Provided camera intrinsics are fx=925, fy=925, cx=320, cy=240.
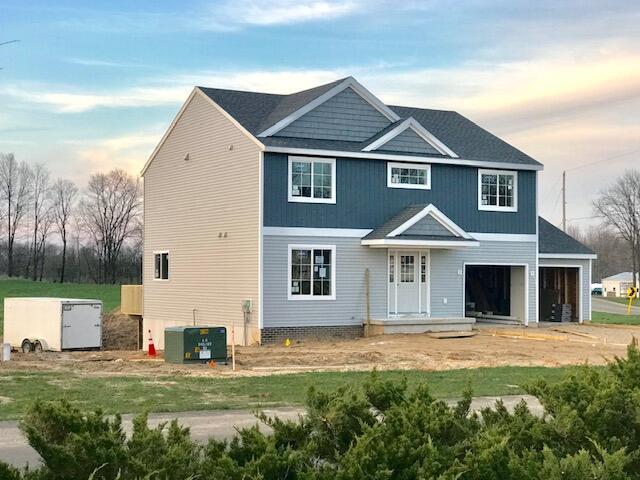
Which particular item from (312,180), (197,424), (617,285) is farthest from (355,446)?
(617,285)

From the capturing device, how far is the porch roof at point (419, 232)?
2938 centimetres

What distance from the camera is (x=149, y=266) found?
36062mm

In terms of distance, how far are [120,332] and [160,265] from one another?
9.69 metres

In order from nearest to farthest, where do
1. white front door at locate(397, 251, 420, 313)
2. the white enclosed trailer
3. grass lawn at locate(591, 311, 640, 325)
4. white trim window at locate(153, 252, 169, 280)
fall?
white front door at locate(397, 251, 420, 313)
the white enclosed trailer
white trim window at locate(153, 252, 169, 280)
grass lawn at locate(591, 311, 640, 325)

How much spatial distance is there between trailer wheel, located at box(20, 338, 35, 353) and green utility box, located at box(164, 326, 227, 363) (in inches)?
519

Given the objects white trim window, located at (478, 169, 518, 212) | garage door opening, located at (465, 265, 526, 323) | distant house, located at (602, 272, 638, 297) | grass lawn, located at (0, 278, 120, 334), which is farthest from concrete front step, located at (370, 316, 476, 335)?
distant house, located at (602, 272, 638, 297)

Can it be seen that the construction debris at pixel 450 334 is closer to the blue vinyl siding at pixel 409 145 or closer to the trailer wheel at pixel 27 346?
the blue vinyl siding at pixel 409 145

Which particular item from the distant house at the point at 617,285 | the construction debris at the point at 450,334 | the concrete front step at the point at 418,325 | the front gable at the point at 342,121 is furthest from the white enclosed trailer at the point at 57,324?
the distant house at the point at 617,285

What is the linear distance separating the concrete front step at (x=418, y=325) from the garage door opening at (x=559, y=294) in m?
6.26

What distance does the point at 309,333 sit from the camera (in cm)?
2881

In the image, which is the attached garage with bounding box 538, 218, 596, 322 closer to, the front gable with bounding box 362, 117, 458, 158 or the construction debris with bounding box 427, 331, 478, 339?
the construction debris with bounding box 427, 331, 478, 339

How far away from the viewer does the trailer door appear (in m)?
33.1

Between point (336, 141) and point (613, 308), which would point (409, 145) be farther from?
point (613, 308)

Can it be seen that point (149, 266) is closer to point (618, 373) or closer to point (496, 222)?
point (496, 222)
